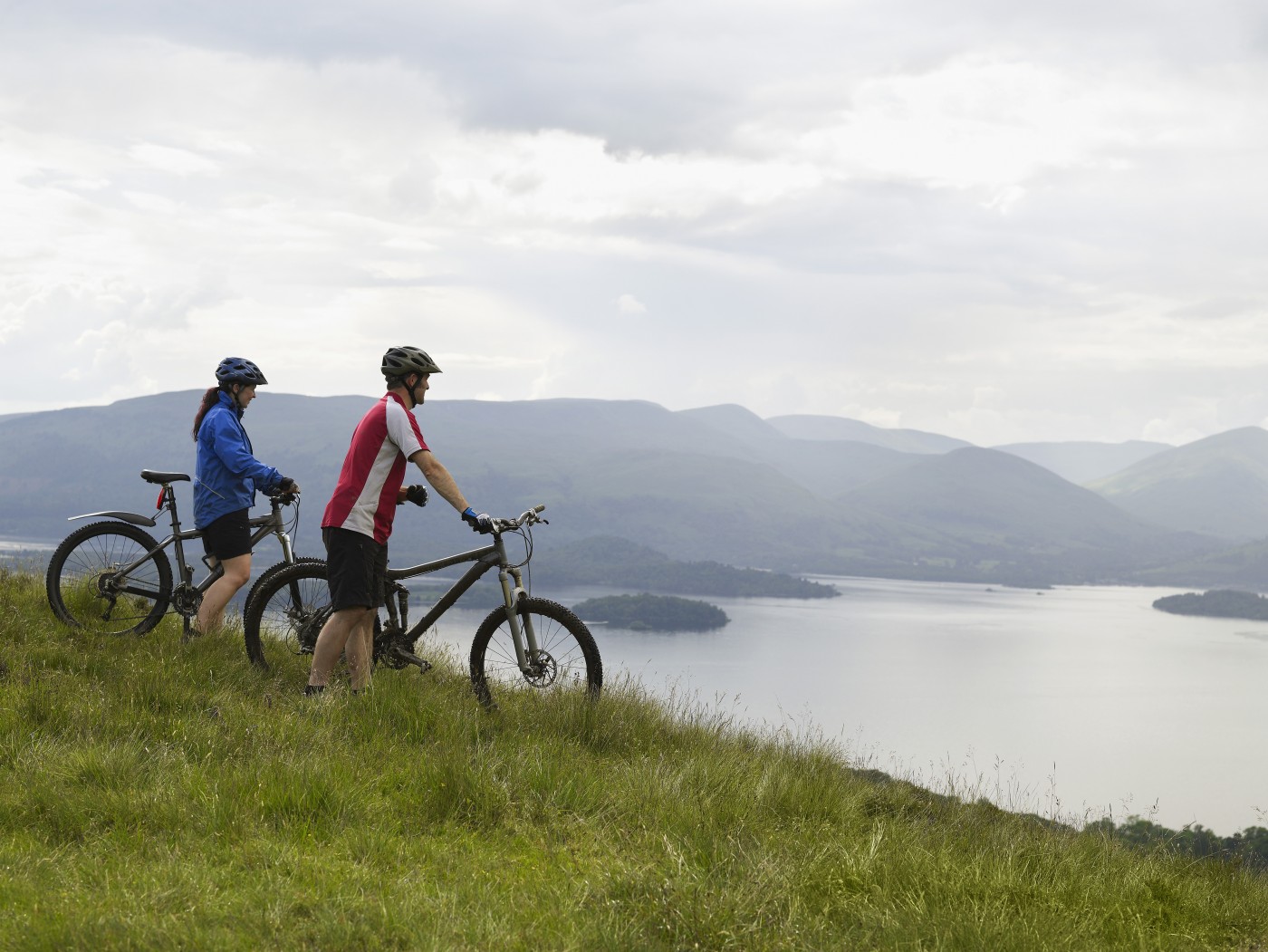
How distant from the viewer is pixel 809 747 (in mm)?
7703

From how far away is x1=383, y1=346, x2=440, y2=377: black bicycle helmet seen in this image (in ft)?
20.7

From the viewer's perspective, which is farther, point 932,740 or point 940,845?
point 932,740

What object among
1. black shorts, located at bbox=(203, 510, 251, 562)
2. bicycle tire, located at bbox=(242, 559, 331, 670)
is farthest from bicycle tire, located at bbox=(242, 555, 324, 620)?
black shorts, located at bbox=(203, 510, 251, 562)

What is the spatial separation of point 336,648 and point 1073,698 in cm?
11694

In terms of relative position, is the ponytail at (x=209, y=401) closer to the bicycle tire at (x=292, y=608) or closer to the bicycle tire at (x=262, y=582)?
the bicycle tire at (x=262, y=582)

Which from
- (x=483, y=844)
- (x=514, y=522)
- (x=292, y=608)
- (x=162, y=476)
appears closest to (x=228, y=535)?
(x=292, y=608)

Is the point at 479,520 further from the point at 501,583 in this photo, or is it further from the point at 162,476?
the point at 162,476

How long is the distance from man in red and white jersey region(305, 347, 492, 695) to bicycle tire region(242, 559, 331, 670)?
1.83ft

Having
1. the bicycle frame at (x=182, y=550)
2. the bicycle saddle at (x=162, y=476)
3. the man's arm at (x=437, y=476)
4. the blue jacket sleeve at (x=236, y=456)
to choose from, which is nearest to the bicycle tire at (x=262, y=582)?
the bicycle frame at (x=182, y=550)

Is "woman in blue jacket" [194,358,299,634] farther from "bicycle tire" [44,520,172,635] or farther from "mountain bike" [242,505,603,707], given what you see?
"mountain bike" [242,505,603,707]

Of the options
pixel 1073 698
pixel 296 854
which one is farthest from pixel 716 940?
pixel 1073 698

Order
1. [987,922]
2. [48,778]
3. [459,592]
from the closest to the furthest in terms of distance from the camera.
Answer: [987,922] < [48,778] < [459,592]

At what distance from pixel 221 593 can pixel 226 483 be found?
0.89m

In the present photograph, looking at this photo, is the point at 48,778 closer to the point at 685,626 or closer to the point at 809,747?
the point at 809,747
